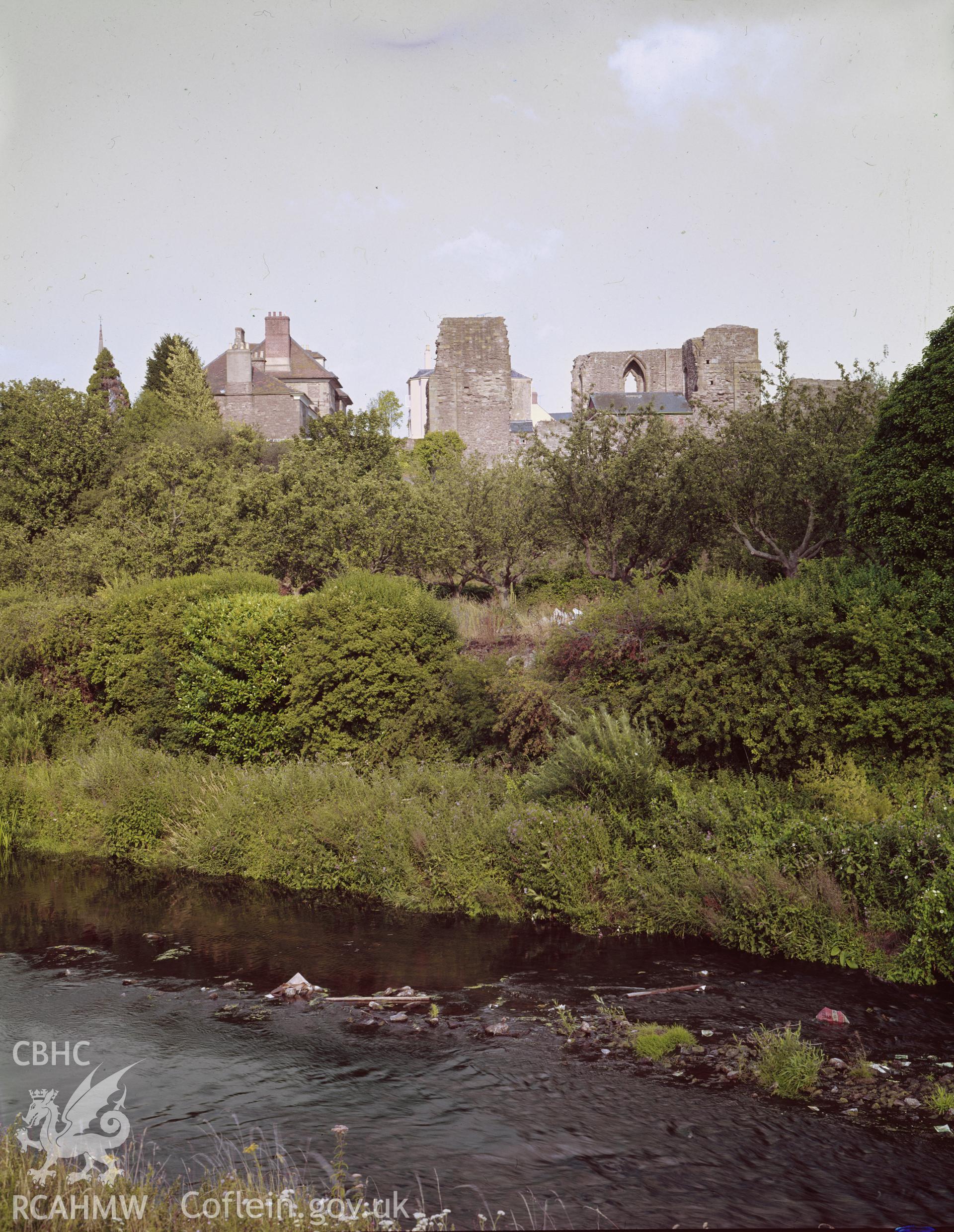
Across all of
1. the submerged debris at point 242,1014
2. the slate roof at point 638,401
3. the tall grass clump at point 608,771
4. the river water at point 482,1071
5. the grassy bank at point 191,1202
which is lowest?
the submerged debris at point 242,1014

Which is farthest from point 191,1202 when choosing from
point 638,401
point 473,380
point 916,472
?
point 638,401

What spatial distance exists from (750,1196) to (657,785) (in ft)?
18.4

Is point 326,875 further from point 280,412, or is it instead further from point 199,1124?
point 280,412

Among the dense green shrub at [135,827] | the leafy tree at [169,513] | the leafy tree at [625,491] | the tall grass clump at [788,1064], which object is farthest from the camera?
the leafy tree at [169,513]

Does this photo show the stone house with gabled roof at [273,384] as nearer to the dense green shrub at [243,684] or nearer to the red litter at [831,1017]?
the dense green shrub at [243,684]

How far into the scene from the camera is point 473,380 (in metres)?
47.0

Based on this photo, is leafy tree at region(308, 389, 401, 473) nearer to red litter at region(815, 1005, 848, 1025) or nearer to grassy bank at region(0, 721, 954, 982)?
grassy bank at region(0, 721, 954, 982)

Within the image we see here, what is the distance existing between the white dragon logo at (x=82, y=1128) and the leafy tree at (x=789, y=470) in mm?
17046

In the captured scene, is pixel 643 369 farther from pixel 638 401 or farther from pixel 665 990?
pixel 665 990

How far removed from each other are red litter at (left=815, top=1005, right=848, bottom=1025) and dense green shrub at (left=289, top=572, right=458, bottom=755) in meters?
7.80

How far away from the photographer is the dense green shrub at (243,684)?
1559cm

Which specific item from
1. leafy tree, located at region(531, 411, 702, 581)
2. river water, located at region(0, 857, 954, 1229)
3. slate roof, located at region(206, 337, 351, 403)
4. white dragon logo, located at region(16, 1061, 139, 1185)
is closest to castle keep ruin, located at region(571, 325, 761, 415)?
leafy tree, located at region(531, 411, 702, 581)

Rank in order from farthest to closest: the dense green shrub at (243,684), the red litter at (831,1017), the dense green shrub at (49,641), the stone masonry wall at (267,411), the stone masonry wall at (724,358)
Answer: the stone masonry wall at (267,411) < the stone masonry wall at (724,358) < the dense green shrub at (49,641) < the dense green shrub at (243,684) < the red litter at (831,1017)

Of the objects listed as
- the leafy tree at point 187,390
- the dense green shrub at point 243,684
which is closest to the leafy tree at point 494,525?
the dense green shrub at point 243,684
